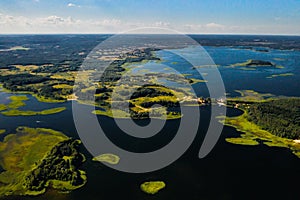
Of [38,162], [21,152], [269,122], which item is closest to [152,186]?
Answer: [38,162]

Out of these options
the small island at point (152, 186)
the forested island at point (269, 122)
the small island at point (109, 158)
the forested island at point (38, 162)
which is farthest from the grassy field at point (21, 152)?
the forested island at point (269, 122)

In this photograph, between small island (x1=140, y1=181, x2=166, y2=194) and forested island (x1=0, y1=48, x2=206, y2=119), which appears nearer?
small island (x1=140, y1=181, x2=166, y2=194)

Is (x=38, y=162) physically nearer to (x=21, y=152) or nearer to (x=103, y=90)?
(x=21, y=152)

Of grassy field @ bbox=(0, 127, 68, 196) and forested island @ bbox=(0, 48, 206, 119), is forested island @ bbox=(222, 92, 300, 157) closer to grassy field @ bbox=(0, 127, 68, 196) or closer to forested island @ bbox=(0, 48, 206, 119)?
forested island @ bbox=(0, 48, 206, 119)

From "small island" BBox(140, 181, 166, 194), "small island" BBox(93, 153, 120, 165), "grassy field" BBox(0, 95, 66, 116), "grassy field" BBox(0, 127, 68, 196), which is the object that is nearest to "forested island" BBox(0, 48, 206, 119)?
"grassy field" BBox(0, 95, 66, 116)

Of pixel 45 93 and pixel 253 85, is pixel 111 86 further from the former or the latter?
pixel 253 85

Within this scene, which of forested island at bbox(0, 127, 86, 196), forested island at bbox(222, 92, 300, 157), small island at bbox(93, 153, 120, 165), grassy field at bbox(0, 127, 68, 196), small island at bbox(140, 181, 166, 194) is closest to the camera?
small island at bbox(140, 181, 166, 194)

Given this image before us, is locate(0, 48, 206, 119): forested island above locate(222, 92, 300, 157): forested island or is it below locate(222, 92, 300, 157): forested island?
above

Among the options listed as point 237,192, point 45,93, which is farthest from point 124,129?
point 45,93
